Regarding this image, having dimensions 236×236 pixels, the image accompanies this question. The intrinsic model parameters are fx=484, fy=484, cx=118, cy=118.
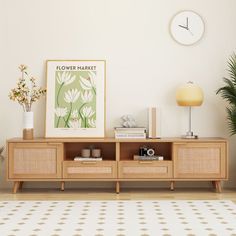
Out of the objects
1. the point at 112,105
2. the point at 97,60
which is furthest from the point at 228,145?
the point at 97,60

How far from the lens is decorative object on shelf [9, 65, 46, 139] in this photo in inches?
207

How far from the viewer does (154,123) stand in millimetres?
5371

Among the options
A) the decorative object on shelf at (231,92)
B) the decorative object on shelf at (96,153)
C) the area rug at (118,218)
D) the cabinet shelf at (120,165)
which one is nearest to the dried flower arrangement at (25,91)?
the cabinet shelf at (120,165)

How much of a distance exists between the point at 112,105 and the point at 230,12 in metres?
1.71

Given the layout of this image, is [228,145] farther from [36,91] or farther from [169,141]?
[36,91]

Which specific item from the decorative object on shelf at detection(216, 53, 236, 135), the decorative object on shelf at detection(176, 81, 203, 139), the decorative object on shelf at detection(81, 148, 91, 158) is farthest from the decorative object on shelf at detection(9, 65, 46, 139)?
the decorative object on shelf at detection(216, 53, 236, 135)

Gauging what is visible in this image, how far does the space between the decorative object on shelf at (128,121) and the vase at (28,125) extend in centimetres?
101

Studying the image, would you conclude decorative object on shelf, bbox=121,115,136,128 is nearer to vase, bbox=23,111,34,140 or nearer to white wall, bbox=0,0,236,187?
white wall, bbox=0,0,236,187

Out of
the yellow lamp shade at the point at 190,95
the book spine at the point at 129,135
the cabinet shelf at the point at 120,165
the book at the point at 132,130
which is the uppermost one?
the yellow lamp shade at the point at 190,95

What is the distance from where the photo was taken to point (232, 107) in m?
5.44

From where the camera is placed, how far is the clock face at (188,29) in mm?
5504

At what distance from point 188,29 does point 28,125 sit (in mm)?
2102

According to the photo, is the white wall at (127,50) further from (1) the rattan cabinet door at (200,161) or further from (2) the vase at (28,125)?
(1) the rattan cabinet door at (200,161)

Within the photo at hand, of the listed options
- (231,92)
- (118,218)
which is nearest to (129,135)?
(231,92)
